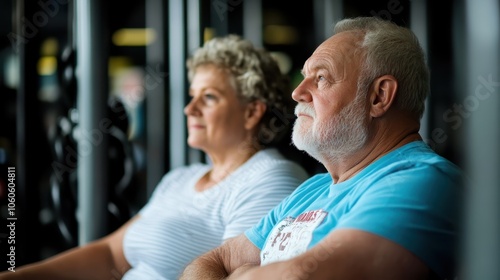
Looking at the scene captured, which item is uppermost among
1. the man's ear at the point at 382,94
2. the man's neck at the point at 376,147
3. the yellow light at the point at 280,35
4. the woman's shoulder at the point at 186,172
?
the yellow light at the point at 280,35

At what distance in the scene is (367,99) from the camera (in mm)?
1421

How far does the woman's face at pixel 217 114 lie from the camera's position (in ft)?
7.00

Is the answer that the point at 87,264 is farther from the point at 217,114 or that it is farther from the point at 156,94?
the point at 156,94

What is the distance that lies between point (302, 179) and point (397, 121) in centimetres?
55

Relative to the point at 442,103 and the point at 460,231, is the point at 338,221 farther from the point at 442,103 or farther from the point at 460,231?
the point at 442,103

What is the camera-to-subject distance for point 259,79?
2.11 metres

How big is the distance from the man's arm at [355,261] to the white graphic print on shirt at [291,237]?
0.16 m

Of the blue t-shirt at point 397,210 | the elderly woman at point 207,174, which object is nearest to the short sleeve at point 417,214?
the blue t-shirt at point 397,210

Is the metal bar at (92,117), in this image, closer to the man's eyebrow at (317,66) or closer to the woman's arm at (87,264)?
the woman's arm at (87,264)

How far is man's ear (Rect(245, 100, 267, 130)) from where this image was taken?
2133 mm

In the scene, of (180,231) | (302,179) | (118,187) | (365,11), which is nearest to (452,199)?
(302,179)

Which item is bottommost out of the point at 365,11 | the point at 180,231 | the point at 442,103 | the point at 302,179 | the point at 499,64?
the point at 180,231

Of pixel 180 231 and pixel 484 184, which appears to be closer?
pixel 484 184

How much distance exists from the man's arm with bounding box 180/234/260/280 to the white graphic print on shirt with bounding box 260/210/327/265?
0.11 m
